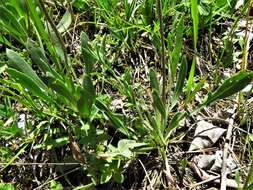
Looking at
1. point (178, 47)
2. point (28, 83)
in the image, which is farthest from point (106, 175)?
point (178, 47)

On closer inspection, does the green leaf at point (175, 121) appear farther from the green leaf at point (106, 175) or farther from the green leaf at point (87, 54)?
the green leaf at point (87, 54)

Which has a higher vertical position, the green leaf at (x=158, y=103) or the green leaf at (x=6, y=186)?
the green leaf at (x=158, y=103)

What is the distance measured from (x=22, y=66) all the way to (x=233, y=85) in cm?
87

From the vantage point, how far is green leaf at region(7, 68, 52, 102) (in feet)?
5.83

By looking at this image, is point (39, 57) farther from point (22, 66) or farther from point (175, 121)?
point (175, 121)

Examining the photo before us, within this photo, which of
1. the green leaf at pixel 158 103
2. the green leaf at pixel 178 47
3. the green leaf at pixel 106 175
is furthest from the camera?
the green leaf at pixel 178 47

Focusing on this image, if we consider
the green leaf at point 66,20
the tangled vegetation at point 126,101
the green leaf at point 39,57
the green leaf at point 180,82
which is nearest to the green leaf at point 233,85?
the tangled vegetation at point 126,101

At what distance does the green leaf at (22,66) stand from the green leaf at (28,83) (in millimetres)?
34

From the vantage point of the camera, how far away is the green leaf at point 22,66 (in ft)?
6.16

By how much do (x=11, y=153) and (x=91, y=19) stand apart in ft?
2.75

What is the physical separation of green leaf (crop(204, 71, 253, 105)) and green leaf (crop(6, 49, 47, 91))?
701 mm

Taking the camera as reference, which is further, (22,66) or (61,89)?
(22,66)

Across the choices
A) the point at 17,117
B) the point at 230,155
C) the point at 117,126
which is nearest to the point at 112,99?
the point at 117,126

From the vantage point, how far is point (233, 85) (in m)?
1.80
